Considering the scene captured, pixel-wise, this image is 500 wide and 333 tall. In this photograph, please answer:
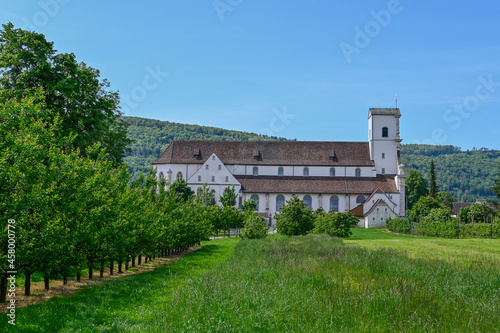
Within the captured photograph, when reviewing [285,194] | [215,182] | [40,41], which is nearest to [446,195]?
[285,194]

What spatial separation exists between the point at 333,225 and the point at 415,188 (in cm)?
7389

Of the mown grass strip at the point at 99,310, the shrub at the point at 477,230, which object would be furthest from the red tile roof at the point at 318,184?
the mown grass strip at the point at 99,310

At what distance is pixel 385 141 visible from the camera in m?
86.1

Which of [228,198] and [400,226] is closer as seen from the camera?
[400,226]

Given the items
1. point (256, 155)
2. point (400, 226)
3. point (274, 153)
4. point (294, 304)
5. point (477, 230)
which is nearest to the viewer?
point (294, 304)

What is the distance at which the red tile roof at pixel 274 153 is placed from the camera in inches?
3408

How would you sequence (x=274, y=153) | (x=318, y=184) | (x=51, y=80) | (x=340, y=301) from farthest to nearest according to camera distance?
(x=274, y=153), (x=318, y=184), (x=51, y=80), (x=340, y=301)

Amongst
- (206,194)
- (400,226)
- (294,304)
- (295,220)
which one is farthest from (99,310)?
(206,194)

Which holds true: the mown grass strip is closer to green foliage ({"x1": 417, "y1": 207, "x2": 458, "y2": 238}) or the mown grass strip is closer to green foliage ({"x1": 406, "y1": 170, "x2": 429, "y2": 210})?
green foliage ({"x1": 417, "y1": 207, "x2": 458, "y2": 238})

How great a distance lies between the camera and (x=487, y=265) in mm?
17500

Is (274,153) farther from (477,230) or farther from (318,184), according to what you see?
(477,230)

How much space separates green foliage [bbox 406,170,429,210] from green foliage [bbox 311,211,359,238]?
7168cm

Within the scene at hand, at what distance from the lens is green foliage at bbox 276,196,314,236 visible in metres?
43.6

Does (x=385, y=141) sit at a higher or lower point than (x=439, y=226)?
higher
